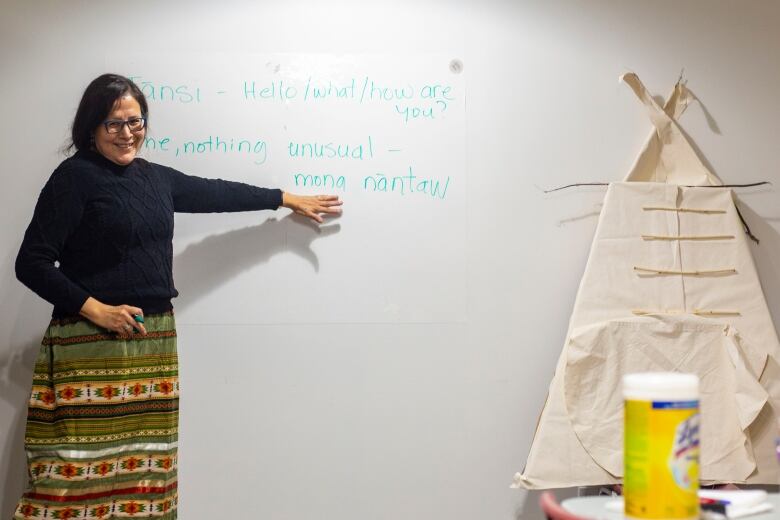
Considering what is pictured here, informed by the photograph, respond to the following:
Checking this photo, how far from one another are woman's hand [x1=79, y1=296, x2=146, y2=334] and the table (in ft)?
3.66

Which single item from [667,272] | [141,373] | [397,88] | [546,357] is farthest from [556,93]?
[141,373]

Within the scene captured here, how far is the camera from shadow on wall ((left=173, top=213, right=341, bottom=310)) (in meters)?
2.11

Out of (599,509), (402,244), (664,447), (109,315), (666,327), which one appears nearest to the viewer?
(664,447)

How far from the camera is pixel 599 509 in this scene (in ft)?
3.33

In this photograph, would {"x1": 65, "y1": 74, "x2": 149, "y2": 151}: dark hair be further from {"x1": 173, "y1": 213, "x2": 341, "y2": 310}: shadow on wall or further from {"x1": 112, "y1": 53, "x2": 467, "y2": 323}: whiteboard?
{"x1": 173, "y1": 213, "x2": 341, "y2": 310}: shadow on wall

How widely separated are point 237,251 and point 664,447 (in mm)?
1496

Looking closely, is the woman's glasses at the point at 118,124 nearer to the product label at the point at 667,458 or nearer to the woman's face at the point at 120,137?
the woman's face at the point at 120,137

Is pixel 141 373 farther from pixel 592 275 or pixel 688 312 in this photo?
pixel 688 312

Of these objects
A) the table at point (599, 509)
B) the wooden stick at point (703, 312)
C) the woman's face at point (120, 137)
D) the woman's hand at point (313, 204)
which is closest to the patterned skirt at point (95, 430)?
the woman's face at point (120, 137)

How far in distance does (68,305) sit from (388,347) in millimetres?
833

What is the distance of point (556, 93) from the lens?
85.9 inches

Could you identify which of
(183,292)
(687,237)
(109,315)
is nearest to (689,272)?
(687,237)

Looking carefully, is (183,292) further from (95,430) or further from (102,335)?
(95,430)

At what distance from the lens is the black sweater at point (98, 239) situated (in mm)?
1732
